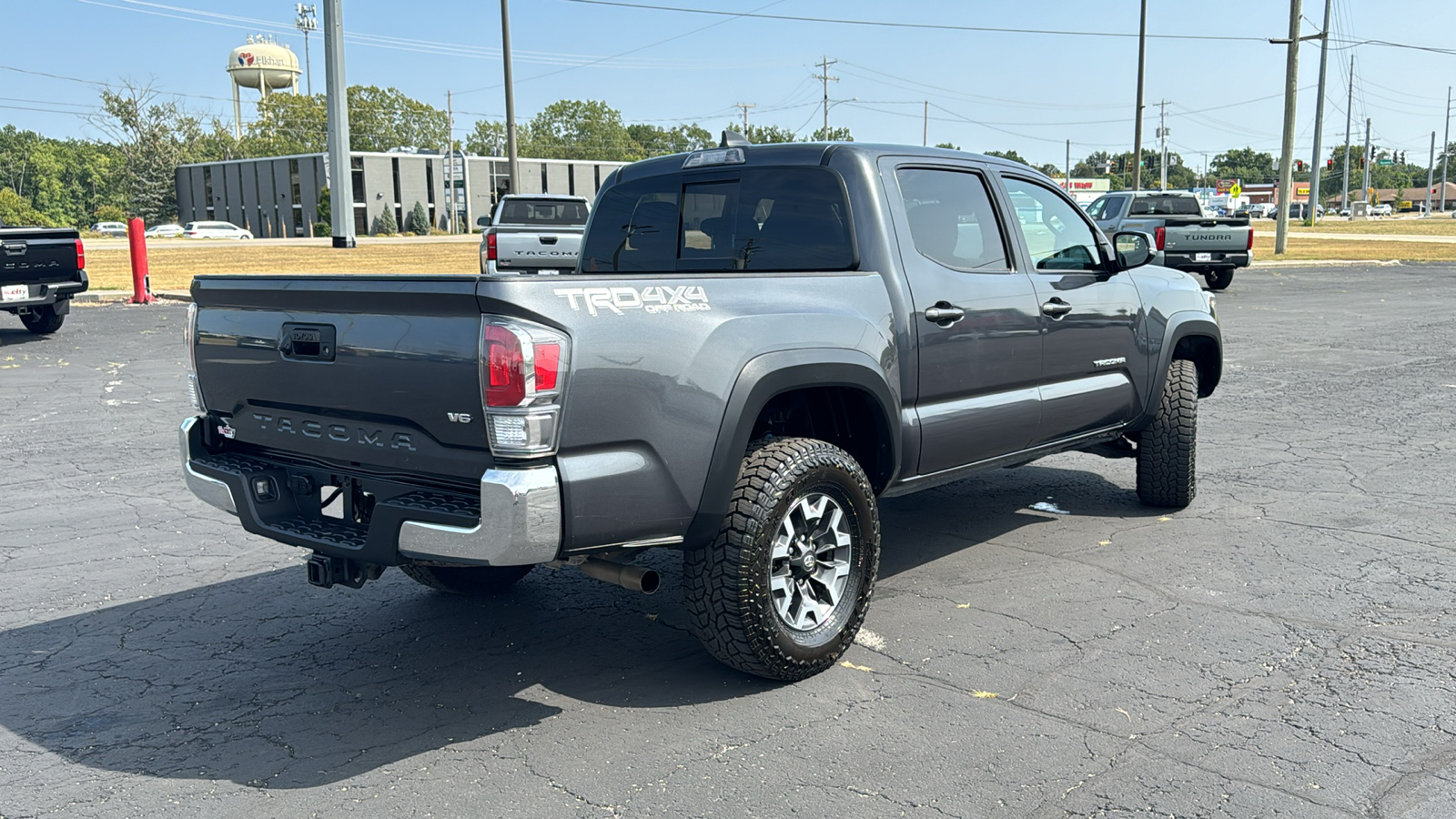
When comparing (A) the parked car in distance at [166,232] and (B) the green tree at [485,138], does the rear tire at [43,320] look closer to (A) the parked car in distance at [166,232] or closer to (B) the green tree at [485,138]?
(A) the parked car in distance at [166,232]

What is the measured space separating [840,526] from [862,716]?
762 mm

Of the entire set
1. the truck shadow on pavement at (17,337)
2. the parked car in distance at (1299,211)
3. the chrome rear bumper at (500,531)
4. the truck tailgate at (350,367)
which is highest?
the parked car in distance at (1299,211)

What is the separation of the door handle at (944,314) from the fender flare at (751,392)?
20.6 inches

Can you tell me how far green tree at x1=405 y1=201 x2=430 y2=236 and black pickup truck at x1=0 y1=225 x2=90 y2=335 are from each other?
67510mm

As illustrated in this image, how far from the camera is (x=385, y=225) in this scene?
259 ft

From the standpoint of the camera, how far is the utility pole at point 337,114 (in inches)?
1152

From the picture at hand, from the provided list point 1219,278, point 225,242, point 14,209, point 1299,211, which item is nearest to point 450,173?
point 225,242

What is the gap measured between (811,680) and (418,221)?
268 ft

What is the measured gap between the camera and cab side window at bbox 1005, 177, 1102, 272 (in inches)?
221

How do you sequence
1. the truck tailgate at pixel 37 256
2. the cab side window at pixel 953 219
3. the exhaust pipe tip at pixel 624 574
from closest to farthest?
the exhaust pipe tip at pixel 624 574, the cab side window at pixel 953 219, the truck tailgate at pixel 37 256

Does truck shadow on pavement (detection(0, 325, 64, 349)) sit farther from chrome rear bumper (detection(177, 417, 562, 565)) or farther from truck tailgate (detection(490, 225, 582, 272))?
chrome rear bumper (detection(177, 417, 562, 565))

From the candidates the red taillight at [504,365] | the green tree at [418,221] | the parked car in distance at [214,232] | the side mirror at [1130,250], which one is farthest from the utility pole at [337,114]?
the green tree at [418,221]

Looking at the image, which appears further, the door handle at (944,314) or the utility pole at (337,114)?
the utility pole at (337,114)

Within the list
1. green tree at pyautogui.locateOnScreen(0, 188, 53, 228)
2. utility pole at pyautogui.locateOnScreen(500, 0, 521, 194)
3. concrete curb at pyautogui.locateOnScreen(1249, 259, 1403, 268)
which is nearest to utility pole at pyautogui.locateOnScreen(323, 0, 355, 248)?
utility pole at pyautogui.locateOnScreen(500, 0, 521, 194)
